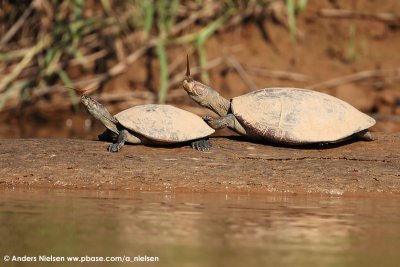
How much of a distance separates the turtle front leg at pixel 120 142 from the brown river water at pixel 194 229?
1.88ft

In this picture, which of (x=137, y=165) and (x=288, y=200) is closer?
(x=288, y=200)

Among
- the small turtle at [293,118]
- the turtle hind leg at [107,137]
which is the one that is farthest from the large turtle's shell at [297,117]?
the turtle hind leg at [107,137]

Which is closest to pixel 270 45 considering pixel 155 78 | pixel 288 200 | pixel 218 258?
pixel 155 78

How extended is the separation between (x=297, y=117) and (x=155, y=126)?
96 centimetres

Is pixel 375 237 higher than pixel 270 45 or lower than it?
lower

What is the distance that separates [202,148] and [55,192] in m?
1.07

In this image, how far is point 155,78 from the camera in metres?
10.4

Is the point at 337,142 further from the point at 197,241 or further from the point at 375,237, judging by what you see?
the point at 197,241

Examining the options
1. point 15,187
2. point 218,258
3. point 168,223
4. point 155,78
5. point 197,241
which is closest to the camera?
point 218,258

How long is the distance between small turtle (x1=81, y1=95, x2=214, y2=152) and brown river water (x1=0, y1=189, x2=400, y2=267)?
0.57m

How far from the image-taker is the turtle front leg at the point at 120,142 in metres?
5.92

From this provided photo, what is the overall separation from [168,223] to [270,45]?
6929 millimetres

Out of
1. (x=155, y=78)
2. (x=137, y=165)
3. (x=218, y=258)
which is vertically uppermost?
(x=155, y=78)

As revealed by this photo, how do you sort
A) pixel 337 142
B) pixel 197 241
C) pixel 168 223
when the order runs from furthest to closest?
pixel 337 142, pixel 168 223, pixel 197 241
